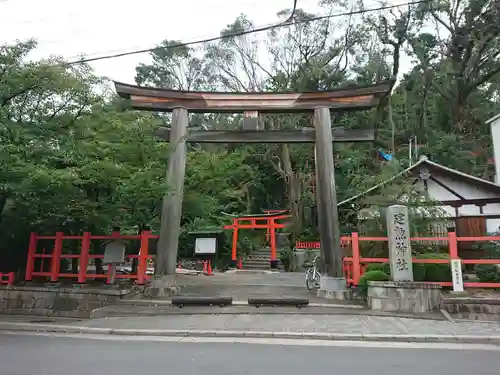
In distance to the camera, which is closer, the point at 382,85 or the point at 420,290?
the point at 420,290

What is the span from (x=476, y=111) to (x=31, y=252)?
31894 mm

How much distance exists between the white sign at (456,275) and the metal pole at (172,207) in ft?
24.8

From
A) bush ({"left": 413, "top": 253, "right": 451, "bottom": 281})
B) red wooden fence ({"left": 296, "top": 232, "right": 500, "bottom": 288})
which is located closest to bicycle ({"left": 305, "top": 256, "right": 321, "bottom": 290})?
red wooden fence ({"left": 296, "top": 232, "right": 500, "bottom": 288})

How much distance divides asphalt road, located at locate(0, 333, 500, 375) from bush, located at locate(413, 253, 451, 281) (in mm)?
4389

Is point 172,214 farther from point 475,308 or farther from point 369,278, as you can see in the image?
point 475,308

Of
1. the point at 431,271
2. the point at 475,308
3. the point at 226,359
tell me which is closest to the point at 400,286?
the point at 475,308

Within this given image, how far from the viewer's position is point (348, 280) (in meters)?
11.3

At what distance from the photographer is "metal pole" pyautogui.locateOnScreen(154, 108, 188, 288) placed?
10.9m

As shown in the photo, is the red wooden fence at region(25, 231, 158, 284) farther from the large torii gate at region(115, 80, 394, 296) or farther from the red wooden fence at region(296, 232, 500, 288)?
the red wooden fence at region(296, 232, 500, 288)

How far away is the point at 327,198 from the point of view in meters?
11.3

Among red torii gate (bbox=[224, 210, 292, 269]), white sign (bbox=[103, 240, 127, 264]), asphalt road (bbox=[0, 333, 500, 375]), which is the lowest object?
asphalt road (bbox=[0, 333, 500, 375])

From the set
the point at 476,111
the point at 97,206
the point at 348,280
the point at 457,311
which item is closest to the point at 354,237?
the point at 348,280

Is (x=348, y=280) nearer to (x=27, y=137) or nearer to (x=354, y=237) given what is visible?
(x=354, y=237)

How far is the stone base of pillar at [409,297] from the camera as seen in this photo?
9.05m
